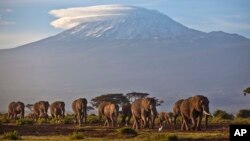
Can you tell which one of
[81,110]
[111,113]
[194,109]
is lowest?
[194,109]

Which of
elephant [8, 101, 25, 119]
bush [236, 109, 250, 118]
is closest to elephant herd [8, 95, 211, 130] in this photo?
elephant [8, 101, 25, 119]

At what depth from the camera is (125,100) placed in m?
81.1

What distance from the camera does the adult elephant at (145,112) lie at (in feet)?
127

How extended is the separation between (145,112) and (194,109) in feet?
13.6

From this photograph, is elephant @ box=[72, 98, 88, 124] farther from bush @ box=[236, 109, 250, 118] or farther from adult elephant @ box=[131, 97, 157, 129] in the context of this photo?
bush @ box=[236, 109, 250, 118]

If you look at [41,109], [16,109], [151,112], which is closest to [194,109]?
[151,112]

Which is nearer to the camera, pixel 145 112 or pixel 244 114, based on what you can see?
pixel 145 112

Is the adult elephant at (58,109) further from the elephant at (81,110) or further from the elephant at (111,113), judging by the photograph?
the elephant at (111,113)

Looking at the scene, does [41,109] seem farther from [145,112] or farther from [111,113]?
[145,112]

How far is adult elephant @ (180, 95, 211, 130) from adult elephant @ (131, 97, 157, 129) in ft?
5.97

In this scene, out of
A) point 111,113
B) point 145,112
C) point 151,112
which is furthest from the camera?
point 111,113

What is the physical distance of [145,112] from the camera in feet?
129

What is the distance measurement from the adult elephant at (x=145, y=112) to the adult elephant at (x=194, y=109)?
5.97 feet

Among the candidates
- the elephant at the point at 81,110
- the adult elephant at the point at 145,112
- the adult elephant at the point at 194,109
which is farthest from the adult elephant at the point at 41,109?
the adult elephant at the point at 194,109
